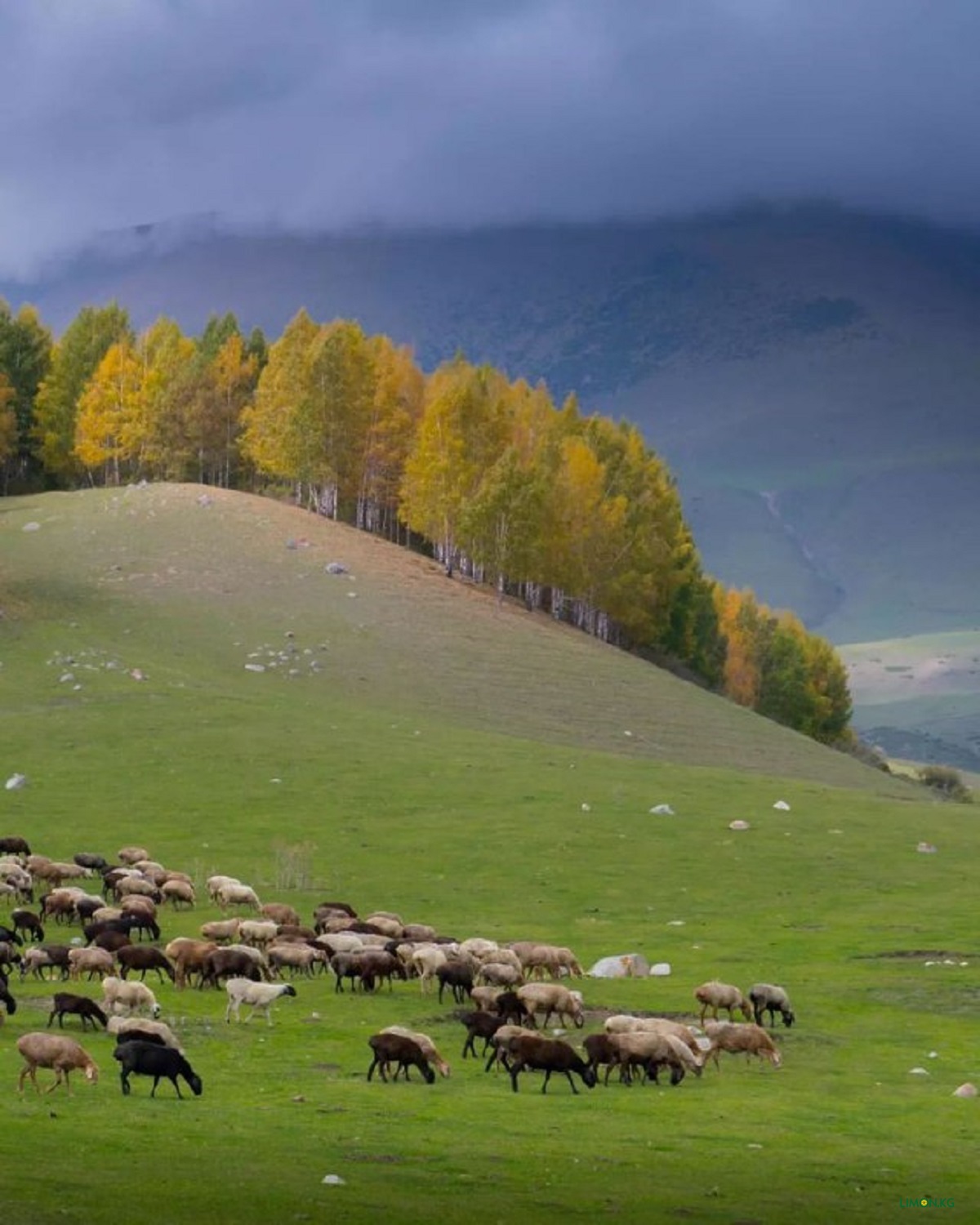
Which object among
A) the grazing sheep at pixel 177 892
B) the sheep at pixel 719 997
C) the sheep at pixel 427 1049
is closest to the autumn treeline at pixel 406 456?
the grazing sheep at pixel 177 892

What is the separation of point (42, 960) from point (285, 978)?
14.9 feet

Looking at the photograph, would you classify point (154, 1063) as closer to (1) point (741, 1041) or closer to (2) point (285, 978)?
(1) point (741, 1041)

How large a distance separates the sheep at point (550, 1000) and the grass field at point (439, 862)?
1.28 metres

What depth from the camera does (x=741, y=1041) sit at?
2836 cm

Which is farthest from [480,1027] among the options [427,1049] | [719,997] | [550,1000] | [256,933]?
[256,933]

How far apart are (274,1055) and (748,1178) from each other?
858cm

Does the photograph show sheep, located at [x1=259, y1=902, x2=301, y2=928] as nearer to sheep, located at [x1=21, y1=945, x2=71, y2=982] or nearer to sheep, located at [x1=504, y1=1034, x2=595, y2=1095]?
sheep, located at [x1=21, y1=945, x2=71, y2=982]

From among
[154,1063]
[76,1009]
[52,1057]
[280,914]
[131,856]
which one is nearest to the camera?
[52,1057]

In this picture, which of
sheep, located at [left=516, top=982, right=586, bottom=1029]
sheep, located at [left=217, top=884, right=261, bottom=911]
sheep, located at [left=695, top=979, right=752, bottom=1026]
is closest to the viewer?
sheep, located at [left=516, top=982, right=586, bottom=1029]

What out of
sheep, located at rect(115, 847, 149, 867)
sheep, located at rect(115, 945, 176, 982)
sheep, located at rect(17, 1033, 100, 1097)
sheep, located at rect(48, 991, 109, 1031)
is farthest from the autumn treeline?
sheep, located at rect(17, 1033, 100, 1097)

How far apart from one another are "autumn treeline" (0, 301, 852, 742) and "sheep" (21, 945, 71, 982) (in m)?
71.0

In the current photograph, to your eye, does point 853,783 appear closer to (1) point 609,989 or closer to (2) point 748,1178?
(1) point 609,989

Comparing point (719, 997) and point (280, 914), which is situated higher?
point (280, 914)

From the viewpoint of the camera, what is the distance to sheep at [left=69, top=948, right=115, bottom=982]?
32.6 metres
